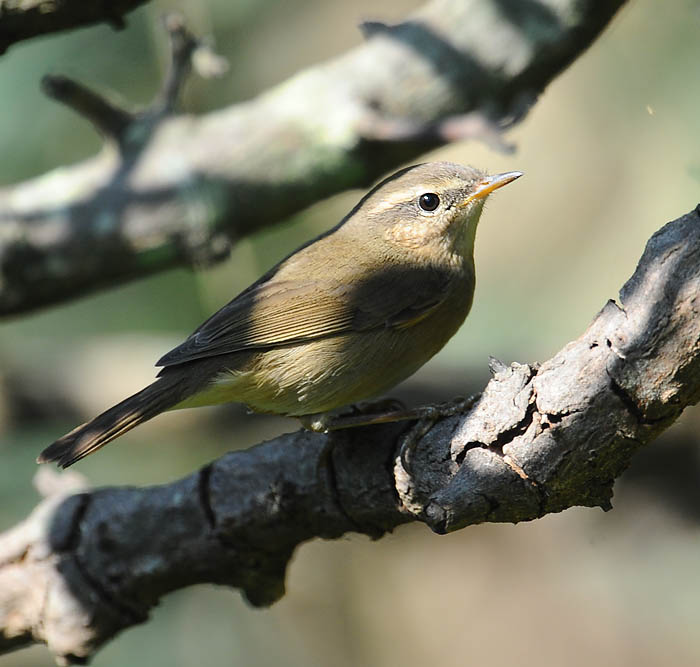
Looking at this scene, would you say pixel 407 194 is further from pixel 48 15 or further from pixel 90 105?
Result: pixel 48 15

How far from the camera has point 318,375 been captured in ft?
11.8

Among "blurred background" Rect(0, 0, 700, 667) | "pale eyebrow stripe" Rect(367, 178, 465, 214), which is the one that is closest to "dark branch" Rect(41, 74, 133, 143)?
"blurred background" Rect(0, 0, 700, 667)

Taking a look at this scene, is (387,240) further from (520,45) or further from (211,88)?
(211,88)

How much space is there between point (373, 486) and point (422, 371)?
233 centimetres

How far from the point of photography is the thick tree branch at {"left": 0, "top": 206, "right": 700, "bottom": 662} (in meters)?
2.28

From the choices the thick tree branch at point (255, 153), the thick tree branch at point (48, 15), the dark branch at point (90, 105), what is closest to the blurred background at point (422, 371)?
the thick tree branch at point (255, 153)

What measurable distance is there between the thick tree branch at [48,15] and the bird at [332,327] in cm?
128

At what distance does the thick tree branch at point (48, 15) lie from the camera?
3.11 metres

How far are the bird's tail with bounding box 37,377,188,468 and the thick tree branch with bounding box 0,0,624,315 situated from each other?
47.0 inches

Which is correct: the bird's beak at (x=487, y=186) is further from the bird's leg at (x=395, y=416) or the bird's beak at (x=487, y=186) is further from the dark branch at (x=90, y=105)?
the dark branch at (x=90, y=105)

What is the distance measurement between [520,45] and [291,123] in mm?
1153

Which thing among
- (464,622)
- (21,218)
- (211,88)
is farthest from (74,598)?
(211,88)

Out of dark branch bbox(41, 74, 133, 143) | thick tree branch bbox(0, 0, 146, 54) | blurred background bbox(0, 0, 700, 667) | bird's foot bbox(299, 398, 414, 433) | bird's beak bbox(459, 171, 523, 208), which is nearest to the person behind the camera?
thick tree branch bbox(0, 0, 146, 54)

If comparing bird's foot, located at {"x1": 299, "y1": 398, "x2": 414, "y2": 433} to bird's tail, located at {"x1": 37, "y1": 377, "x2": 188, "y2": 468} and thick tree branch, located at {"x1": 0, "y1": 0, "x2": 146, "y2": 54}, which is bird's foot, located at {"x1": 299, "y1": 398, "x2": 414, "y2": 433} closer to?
bird's tail, located at {"x1": 37, "y1": 377, "x2": 188, "y2": 468}
